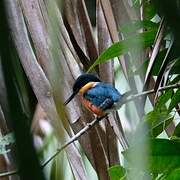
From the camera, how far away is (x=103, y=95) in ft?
5.27

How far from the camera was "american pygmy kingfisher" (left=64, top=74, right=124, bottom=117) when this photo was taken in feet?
4.63

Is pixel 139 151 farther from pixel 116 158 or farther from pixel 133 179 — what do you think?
pixel 116 158

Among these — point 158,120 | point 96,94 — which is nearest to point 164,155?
point 158,120

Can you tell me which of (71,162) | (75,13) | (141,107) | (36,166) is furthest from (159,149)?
(36,166)

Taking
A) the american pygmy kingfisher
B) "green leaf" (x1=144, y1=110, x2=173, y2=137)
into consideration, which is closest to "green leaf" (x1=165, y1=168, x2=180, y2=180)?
"green leaf" (x1=144, y1=110, x2=173, y2=137)

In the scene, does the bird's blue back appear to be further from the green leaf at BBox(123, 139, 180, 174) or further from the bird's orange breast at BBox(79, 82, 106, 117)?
the green leaf at BBox(123, 139, 180, 174)

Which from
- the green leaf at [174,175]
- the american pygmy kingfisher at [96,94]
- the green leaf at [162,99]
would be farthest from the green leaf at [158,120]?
the green leaf at [174,175]

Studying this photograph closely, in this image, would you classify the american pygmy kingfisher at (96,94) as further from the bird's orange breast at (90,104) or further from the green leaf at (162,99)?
the green leaf at (162,99)

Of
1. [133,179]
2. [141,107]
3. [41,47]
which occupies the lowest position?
[133,179]

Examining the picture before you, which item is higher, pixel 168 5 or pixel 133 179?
pixel 168 5

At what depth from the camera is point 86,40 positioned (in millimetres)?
1370

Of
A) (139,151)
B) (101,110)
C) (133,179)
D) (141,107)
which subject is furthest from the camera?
(101,110)

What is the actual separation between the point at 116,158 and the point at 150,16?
384mm

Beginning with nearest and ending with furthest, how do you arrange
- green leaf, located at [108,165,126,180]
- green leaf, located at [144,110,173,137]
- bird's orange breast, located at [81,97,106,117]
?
green leaf, located at [108,165,126,180] → green leaf, located at [144,110,173,137] → bird's orange breast, located at [81,97,106,117]
